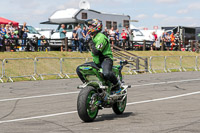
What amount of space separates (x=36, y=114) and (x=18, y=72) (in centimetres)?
1291

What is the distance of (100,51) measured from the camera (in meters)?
9.23

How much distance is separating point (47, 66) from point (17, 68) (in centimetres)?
212

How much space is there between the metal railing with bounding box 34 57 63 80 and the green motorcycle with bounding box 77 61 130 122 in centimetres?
1426

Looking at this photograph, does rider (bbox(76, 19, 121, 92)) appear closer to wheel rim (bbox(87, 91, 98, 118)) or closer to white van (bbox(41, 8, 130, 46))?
wheel rim (bbox(87, 91, 98, 118))

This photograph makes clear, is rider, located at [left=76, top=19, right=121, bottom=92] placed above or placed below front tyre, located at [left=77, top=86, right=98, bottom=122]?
above

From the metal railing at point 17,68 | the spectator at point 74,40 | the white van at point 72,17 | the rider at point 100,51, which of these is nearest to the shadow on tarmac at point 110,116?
the rider at point 100,51

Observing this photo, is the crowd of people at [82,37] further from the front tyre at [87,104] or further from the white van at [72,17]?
the front tyre at [87,104]

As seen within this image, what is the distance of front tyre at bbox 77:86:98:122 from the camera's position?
839 cm

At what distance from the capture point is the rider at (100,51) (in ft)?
29.9

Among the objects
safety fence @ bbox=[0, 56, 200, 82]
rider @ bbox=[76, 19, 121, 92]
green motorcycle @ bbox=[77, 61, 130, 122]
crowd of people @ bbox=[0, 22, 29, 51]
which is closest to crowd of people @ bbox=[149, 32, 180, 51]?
safety fence @ bbox=[0, 56, 200, 82]

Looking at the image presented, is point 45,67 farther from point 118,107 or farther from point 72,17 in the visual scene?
point 118,107

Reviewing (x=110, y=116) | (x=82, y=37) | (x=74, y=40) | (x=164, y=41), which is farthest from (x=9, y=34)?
(x=110, y=116)

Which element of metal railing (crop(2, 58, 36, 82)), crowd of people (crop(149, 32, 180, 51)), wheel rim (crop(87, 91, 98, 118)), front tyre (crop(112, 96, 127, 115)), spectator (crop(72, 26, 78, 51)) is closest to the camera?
wheel rim (crop(87, 91, 98, 118))

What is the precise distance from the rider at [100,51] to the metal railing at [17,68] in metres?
13.5
